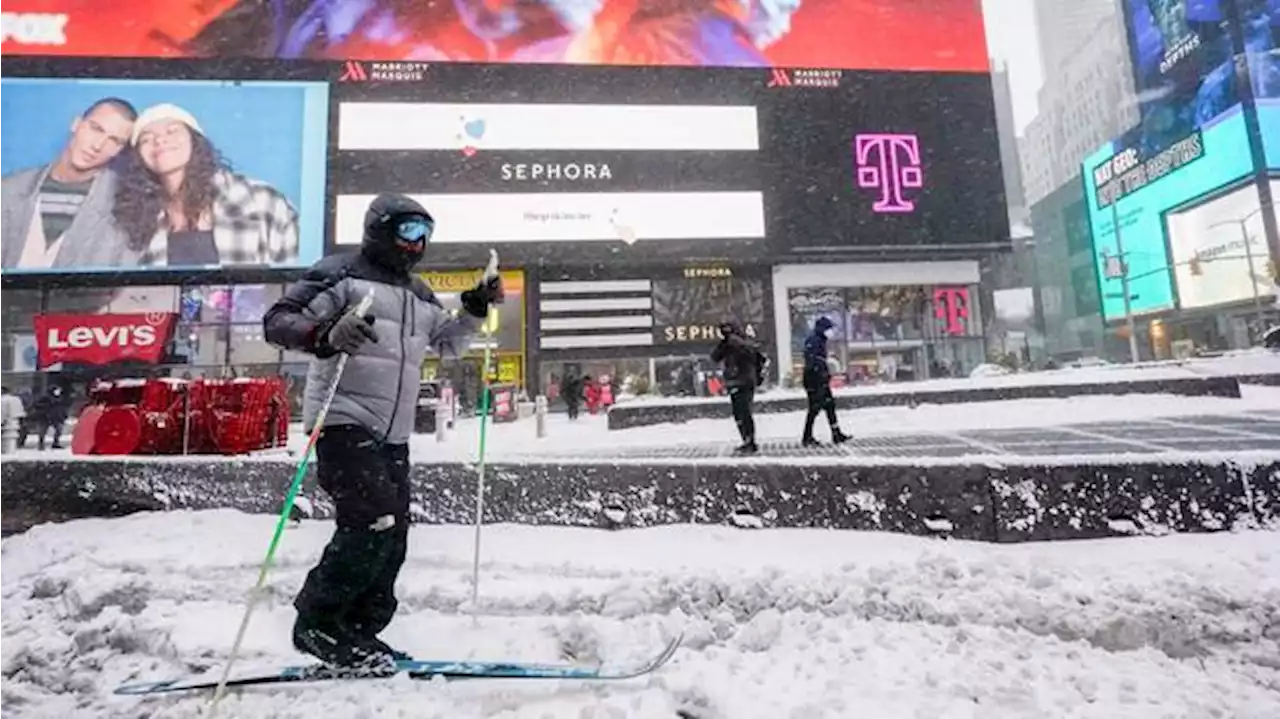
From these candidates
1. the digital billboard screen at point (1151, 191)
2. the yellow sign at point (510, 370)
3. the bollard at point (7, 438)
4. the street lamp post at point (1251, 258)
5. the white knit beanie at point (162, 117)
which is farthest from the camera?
the digital billboard screen at point (1151, 191)

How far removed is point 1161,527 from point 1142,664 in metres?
1.68

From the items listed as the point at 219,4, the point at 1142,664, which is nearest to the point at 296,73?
the point at 219,4

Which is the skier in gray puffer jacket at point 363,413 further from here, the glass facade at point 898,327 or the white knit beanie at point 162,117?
the white knit beanie at point 162,117

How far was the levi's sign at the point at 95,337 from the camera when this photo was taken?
662 inches

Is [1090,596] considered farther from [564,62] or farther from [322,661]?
[564,62]

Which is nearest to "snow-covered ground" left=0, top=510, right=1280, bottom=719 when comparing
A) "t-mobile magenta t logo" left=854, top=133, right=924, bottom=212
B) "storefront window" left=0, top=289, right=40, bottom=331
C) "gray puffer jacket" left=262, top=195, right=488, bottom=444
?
"gray puffer jacket" left=262, top=195, right=488, bottom=444

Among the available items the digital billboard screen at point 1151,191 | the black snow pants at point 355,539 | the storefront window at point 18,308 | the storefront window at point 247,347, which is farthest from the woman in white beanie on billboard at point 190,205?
the digital billboard screen at point 1151,191

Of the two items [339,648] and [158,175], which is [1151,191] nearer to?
[339,648]

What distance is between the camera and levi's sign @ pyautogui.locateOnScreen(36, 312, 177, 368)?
1681cm

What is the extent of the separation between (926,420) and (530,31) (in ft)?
112

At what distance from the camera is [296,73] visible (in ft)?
105

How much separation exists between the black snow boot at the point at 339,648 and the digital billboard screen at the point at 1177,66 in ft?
192

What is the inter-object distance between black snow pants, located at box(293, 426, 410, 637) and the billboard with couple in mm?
30510

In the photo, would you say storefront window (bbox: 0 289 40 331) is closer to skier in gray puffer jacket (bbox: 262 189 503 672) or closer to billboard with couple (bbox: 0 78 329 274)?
billboard with couple (bbox: 0 78 329 274)
